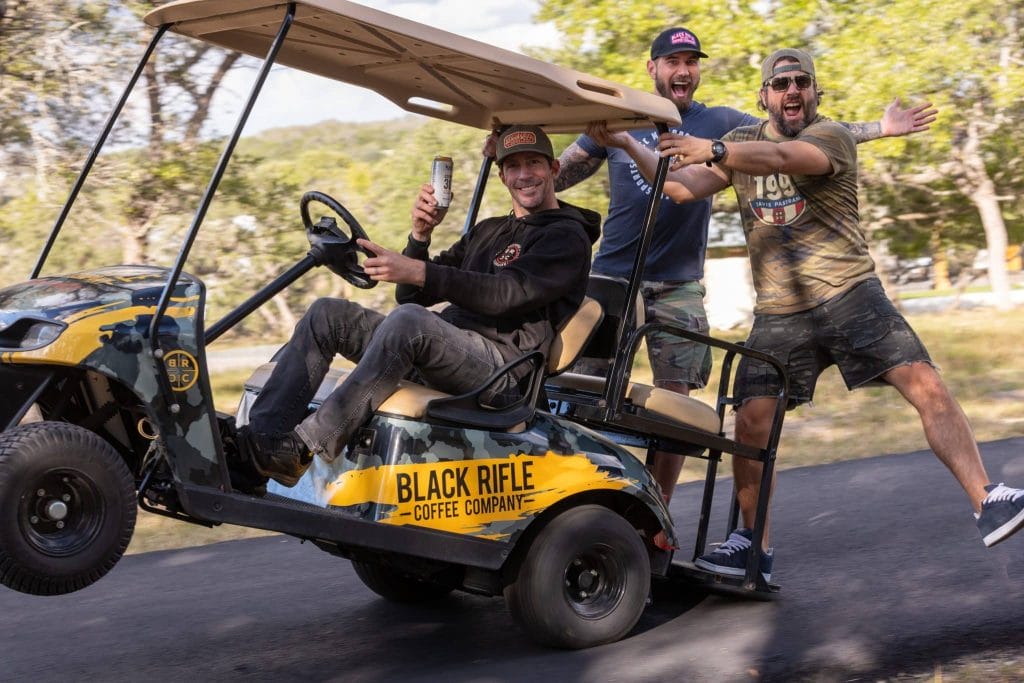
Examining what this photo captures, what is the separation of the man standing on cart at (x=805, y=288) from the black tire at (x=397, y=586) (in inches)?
42.5

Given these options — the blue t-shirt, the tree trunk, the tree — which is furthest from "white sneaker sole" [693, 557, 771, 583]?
the tree trunk

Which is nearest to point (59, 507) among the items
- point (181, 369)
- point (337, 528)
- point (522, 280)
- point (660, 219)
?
point (181, 369)

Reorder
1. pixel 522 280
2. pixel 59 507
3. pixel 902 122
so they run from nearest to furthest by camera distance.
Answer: pixel 59 507, pixel 522 280, pixel 902 122

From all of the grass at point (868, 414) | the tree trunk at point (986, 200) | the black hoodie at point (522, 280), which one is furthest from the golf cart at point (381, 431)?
the tree trunk at point (986, 200)

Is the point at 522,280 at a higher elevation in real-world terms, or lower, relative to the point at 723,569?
higher

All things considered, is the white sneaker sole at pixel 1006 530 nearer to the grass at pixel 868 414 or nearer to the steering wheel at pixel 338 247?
the steering wheel at pixel 338 247

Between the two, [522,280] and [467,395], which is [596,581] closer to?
[467,395]

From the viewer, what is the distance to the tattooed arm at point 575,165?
589cm

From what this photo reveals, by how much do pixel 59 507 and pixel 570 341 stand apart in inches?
72.9

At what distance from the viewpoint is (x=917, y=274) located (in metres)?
24.6

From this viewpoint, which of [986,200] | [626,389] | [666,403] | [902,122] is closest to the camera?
[626,389]

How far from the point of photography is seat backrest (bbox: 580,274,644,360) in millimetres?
4887

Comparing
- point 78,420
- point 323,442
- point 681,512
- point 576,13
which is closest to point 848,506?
point 681,512

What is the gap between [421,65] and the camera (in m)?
4.67
